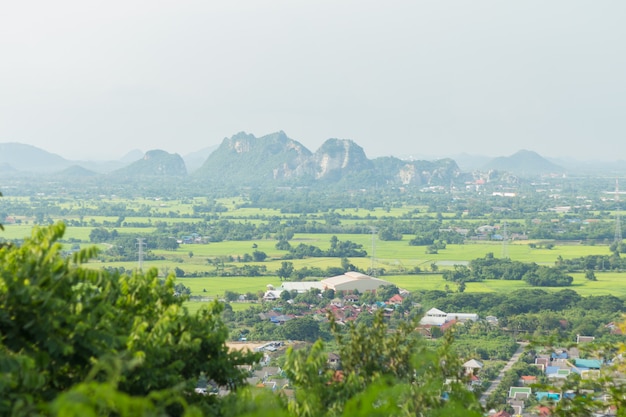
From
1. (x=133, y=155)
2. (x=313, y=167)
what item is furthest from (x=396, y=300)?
(x=133, y=155)

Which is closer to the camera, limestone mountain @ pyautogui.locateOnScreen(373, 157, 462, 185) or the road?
the road

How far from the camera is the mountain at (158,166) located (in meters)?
97.1

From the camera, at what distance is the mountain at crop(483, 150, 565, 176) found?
404 ft

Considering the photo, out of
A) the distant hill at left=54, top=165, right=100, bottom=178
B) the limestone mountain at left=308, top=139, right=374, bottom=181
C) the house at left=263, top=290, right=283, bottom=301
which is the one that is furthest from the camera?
the distant hill at left=54, top=165, right=100, bottom=178

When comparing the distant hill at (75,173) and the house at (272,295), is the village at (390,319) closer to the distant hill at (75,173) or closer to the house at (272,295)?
the house at (272,295)

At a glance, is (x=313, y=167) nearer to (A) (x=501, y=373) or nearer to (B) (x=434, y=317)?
(B) (x=434, y=317)

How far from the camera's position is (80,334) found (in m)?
2.82

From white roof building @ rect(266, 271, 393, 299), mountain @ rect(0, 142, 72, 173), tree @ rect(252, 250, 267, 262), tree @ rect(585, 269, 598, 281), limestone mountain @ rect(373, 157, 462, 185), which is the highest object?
mountain @ rect(0, 142, 72, 173)

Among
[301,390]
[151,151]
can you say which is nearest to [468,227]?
[301,390]

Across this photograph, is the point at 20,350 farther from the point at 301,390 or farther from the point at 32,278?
the point at 301,390

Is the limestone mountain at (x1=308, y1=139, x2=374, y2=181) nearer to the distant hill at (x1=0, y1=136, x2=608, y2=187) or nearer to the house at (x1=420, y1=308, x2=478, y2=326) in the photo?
the distant hill at (x1=0, y1=136, x2=608, y2=187)

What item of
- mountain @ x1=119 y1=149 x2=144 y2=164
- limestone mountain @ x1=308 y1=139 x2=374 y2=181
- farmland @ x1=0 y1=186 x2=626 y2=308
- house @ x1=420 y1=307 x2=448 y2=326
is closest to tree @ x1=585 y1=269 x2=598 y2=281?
farmland @ x1=0 y1=186 x2=626 y2=308

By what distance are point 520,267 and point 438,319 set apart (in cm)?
974

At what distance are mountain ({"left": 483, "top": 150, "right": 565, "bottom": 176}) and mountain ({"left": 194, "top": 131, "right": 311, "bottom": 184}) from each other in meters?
40.5
